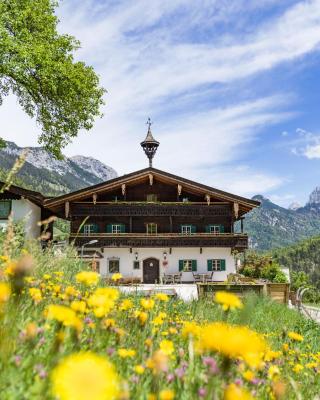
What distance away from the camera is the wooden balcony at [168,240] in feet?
93.0

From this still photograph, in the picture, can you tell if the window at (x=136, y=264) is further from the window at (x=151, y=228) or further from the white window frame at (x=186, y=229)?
the white window frame at (x=186, y=229)

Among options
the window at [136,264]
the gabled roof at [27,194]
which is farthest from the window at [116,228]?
the gabled roof at [27,194]

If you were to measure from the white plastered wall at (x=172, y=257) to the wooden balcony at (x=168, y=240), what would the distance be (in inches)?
28.6

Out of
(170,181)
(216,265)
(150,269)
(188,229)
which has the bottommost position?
(150,269)

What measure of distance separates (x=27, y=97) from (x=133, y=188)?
1154cm

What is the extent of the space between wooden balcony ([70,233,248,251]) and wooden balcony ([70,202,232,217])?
1516 mm

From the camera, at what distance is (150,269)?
2948 cm

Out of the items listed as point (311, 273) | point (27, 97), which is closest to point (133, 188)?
point (27, 97)

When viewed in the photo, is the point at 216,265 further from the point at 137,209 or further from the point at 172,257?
the point at 137,209

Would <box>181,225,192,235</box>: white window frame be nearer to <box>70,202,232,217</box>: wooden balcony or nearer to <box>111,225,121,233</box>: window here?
<box>70,202,232,217</box>: wooden balcony

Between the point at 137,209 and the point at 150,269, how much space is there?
436 centimetres

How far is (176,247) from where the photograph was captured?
94.9 ft

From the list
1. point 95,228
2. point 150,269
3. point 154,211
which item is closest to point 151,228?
point 154,211

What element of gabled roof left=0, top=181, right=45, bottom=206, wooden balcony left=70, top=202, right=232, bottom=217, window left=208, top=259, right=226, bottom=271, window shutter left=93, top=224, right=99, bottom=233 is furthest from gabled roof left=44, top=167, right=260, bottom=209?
window left=208, top=259, right=226, bottom=271
